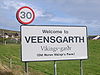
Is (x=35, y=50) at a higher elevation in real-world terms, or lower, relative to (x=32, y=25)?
lower

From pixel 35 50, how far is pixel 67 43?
120 centimetres

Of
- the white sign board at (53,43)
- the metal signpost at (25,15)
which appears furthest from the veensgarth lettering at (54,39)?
the metal signpost at (25,15)

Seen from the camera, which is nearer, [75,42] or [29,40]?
[29,40]

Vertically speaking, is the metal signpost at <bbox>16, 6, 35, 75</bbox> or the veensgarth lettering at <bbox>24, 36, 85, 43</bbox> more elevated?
the metal signpost at <bbox>16, 6, 35, 75</bbox>

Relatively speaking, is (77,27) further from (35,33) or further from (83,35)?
(35,33)

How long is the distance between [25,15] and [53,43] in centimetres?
137

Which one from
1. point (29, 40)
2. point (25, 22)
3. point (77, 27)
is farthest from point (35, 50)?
point (77, 27)

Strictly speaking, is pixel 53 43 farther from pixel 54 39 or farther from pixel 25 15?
pixel 25 15

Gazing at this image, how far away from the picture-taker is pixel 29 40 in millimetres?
8023

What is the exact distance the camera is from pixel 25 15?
27.2 ft

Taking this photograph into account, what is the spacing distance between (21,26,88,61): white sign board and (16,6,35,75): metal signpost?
1.05 feet

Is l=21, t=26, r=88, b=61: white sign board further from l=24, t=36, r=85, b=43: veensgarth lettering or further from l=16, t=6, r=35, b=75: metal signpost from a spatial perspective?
l=16, t=6, r=35, b=75: metal signpost

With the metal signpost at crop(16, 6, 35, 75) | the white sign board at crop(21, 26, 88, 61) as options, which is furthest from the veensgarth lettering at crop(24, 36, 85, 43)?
the metal signpost at crop(16, 6, 35, 75)

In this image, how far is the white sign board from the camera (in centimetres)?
800
